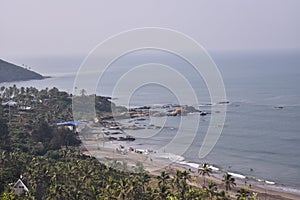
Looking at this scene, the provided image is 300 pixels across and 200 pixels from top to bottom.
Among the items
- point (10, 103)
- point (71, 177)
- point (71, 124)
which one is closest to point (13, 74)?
point (10, 103)

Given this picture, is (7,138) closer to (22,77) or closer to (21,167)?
(21,167)

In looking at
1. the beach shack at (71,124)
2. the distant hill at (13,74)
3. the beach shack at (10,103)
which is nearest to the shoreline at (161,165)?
the beach shack at (71,124)

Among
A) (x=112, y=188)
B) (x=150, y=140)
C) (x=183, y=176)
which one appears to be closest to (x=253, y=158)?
(x=150, y=140)

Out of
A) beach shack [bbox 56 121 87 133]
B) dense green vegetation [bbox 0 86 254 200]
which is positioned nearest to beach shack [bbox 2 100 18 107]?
beach shack [bbox 56 121 87 133]

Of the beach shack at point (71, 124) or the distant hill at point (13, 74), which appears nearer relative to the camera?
the beach shack at point (71, 124)

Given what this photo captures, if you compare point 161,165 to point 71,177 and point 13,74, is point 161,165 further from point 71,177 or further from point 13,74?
point 13,74

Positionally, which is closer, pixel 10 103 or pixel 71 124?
pixel 71 124

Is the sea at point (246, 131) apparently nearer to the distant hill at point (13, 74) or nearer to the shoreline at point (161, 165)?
the shoreline at point (161, 165)

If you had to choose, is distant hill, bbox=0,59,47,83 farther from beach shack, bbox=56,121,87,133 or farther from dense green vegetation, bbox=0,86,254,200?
dense green vegetation, bbox=0,86,254,200
